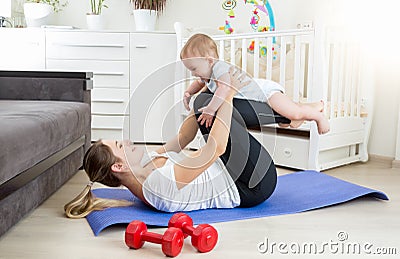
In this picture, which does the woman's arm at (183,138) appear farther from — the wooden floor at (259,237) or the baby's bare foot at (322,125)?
the baby's bare foot at (322,125)

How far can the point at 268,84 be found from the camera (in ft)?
7.16

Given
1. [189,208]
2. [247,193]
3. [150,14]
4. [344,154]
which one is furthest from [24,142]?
[150,14]

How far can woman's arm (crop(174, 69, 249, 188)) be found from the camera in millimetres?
1865

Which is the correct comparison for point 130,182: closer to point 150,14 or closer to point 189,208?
point 189,208

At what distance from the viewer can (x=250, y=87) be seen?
1.97m

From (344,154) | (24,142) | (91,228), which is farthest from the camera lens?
(344,154)

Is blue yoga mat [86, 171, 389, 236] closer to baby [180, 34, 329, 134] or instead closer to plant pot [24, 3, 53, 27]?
baby [180, 34, 329, 134]

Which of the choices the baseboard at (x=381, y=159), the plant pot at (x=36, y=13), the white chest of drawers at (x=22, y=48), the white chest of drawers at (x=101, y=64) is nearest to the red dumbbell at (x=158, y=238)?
the baseboard at (x=381, y=159)

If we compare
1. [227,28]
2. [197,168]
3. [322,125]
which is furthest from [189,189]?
[227,28]

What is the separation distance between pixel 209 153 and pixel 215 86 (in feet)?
0.76

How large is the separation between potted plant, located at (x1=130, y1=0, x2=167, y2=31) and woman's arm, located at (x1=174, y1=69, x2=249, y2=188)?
219 centimetres

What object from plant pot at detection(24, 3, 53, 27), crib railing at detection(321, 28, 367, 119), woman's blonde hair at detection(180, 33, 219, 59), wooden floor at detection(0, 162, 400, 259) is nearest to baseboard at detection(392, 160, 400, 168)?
crib railing at detection(321, 28, 367, 119)

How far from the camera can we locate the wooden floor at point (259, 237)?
5.24 ft

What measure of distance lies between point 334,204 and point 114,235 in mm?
894
